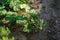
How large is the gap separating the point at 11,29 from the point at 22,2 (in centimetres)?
54

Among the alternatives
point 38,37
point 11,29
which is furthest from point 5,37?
point 38,37

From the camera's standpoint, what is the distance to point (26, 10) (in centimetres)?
314

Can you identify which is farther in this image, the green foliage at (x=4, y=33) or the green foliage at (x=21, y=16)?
the green foliage at (x=21, y=16)

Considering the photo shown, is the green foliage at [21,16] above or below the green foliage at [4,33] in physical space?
above

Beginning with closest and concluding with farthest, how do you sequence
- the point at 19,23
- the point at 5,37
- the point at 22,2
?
the point at 5,37 → the point at 19,23 → the point at 22,2

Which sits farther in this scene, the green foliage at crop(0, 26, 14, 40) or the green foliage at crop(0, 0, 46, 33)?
the green foliage at crop(0, 0, 46, 33)

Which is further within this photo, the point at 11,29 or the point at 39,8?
the point at 39,8

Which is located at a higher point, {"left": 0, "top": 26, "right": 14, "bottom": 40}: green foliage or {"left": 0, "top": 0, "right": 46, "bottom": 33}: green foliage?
{"left": 0, "top": 0, "right": 46, "bottom": 33}: green foliage

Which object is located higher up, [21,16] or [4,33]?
[21,16]

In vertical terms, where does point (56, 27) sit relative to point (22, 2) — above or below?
below

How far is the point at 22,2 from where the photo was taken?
10.6ft

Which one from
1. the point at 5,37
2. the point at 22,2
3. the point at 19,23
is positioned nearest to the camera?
the point at 5,37

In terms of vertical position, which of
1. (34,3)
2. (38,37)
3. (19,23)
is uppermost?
(34,3)

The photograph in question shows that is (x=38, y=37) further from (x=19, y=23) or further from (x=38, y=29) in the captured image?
(x=19, y=23)
